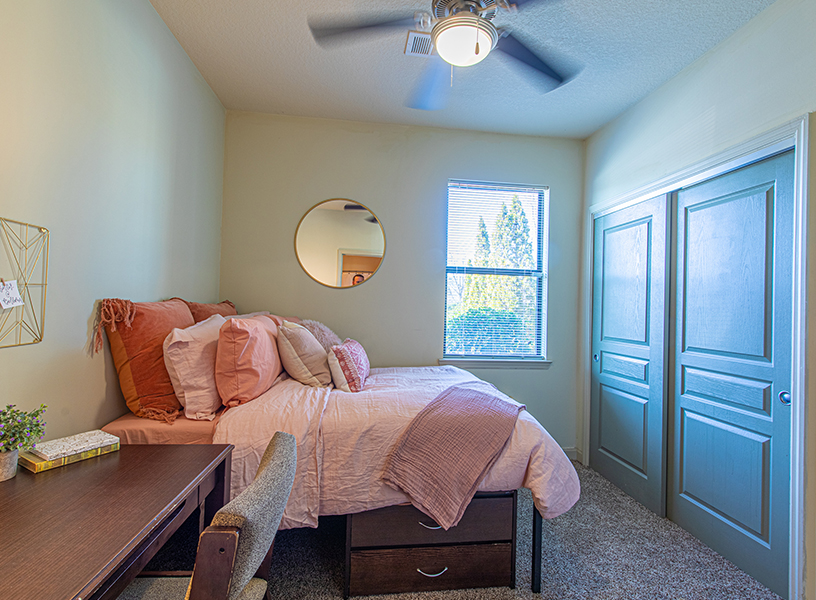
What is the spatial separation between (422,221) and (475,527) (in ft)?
7.45

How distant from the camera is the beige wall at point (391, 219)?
323cm

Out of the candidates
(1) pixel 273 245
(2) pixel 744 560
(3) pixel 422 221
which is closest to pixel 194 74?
(1) pixel 273 245

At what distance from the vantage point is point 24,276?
1.36 meters

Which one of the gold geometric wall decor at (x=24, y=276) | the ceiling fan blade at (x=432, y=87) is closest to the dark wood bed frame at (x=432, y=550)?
the gold geometric wall decor at (x=24, y=276)

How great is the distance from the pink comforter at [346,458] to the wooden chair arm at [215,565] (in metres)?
1.10

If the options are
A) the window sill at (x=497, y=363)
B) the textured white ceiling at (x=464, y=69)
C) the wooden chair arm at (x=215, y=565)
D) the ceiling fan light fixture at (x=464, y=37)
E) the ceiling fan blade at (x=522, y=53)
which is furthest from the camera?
the window sill at (x=497, y=363)

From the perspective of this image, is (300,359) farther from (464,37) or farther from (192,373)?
(464,37)

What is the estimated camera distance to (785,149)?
1.91 metres

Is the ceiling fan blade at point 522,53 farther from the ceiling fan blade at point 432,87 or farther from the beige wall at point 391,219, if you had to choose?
the beige wall at point 391,219

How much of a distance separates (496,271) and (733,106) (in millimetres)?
1801

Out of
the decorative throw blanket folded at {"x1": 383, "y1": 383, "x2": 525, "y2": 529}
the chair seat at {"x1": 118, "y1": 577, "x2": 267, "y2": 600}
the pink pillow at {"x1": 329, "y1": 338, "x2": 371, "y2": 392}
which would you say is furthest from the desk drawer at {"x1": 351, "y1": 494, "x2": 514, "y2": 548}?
the chair seat at {"x1": 118, "y1": 577, "x2": 267, "y2": 600}

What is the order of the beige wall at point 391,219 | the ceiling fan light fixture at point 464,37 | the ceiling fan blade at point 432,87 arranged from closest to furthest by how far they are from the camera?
the ceiling fan light fixture at point 464,37, the ceiling fan blade at point 432,87, the beige wall at point 391,219

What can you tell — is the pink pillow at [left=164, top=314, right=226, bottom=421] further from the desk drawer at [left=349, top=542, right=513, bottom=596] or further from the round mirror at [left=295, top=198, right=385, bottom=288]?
the round mirror at [left=295, top=198, right=385, bottom=288]

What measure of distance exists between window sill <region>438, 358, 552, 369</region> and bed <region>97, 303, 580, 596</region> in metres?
1.54
